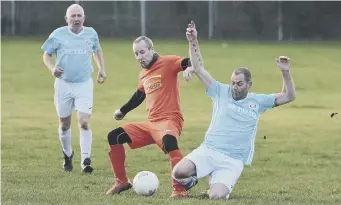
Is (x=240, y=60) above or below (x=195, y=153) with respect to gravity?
below

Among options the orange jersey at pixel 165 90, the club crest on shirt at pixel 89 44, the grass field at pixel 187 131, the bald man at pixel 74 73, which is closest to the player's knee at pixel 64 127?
the bald man at pixel 74 73

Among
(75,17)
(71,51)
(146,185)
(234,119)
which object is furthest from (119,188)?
(75,17)

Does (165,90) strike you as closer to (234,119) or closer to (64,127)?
(234,119)

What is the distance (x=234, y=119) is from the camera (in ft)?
32.7

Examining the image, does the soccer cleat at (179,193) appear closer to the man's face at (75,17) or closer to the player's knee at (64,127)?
the player's knee at (64,127)

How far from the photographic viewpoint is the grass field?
35.0 ft

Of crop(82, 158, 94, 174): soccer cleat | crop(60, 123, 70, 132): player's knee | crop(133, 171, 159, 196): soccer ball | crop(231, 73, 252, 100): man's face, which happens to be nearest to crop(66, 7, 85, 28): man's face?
crop(60, 123, 70, 132): player's knee

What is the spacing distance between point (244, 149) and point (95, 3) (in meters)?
32.6

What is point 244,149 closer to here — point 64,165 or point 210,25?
point 64,165

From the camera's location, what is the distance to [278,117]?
21.8 metres

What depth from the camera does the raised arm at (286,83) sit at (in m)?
9.65

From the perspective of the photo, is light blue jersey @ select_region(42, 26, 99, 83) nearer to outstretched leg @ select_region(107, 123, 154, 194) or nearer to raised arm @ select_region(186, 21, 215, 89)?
outstretched leg @ select_region(107, 123, 154, 194)

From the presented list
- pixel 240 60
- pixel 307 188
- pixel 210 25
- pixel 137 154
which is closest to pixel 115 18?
pixel 210 25

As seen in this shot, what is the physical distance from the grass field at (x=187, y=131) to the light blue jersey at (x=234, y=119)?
618 millimetres
